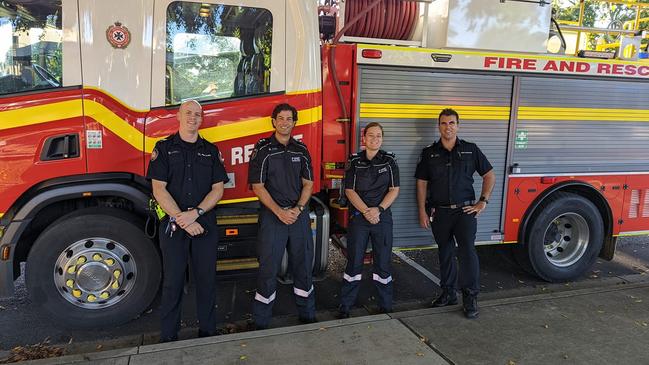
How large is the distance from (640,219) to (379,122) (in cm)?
314

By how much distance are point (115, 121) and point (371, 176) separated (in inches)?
75.6

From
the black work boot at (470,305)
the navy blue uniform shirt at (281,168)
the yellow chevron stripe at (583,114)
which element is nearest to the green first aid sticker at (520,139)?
the yellow chevron stripe at (583,114)

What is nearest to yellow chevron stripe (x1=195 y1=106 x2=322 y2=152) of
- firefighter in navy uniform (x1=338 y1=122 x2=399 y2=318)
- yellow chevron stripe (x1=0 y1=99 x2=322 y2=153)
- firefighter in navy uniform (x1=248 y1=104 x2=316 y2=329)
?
yellow chevron stripe (x1=0 y1=99 x2=322 y2=153)

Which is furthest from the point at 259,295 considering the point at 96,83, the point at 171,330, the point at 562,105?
the point at 562,105

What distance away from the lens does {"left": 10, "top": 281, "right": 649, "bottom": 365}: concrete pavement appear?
10.6 feet

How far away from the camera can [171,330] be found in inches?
139

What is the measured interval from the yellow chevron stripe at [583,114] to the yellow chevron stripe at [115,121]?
6.75 ft

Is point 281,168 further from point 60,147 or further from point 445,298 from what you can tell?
point 445,298

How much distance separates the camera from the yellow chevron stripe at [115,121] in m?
3.36

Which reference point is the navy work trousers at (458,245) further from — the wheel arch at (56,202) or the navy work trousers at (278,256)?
the wheel arch at (56,202)

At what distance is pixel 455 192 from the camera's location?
4.11 metres

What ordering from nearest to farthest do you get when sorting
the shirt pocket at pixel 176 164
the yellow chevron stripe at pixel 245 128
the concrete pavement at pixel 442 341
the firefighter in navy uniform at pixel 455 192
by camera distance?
the concrete pavement at pixel 442 341
the shirt pocket at pixel 176 164
the yellow chevron stripe at pixel 245 128
the firefighter in navy uniform at pixel 455 192

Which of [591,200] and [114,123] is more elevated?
[114,123]

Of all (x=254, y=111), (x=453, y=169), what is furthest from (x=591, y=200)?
(x=254, y=111)
